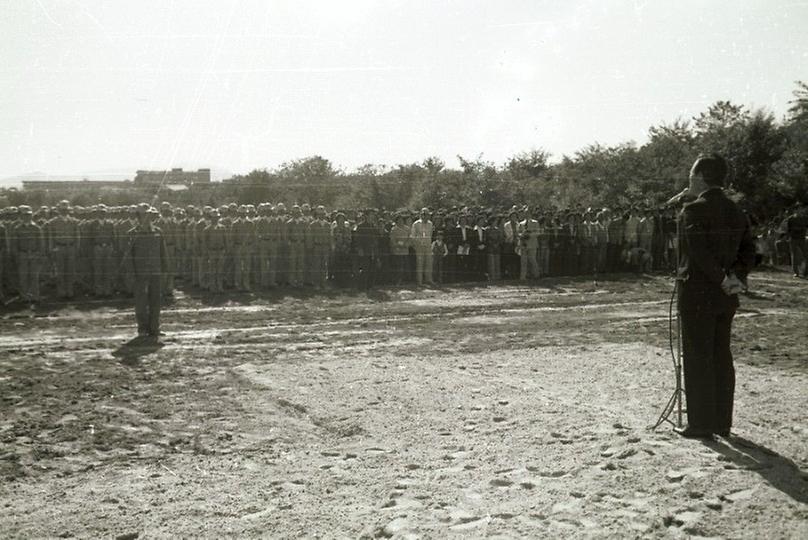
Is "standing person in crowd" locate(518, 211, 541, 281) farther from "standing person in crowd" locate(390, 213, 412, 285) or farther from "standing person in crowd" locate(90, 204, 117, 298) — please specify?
"standing person in crowd" locate(90, 204, 117, 298)

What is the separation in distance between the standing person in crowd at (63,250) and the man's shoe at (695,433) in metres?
16.6

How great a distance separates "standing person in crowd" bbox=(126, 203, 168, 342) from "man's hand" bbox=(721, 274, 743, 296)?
33.5ft

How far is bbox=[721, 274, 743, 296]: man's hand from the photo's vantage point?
22.0ft

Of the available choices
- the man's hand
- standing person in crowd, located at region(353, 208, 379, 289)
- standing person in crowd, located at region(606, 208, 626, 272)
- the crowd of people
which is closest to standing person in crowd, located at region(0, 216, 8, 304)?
the crowd of people

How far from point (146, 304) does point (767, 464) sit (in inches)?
429

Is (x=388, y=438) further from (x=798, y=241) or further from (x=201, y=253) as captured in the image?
(x=798, y=241)

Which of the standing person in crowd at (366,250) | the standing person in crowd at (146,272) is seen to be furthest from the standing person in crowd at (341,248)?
the standing person in crowd at (146,272)

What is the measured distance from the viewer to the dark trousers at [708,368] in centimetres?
686

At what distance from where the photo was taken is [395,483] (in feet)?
20.6

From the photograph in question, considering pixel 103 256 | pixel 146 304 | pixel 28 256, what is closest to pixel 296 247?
pixel 103 256

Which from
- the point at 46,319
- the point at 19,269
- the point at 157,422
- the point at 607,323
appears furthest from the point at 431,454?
the point at 19,269

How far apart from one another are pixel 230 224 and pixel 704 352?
16.4 meters

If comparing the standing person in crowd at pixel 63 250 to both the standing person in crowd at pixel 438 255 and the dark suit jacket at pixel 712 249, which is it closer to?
the standing person in crowd at pixel 438 255

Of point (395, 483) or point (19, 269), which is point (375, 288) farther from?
point (395, 483)
